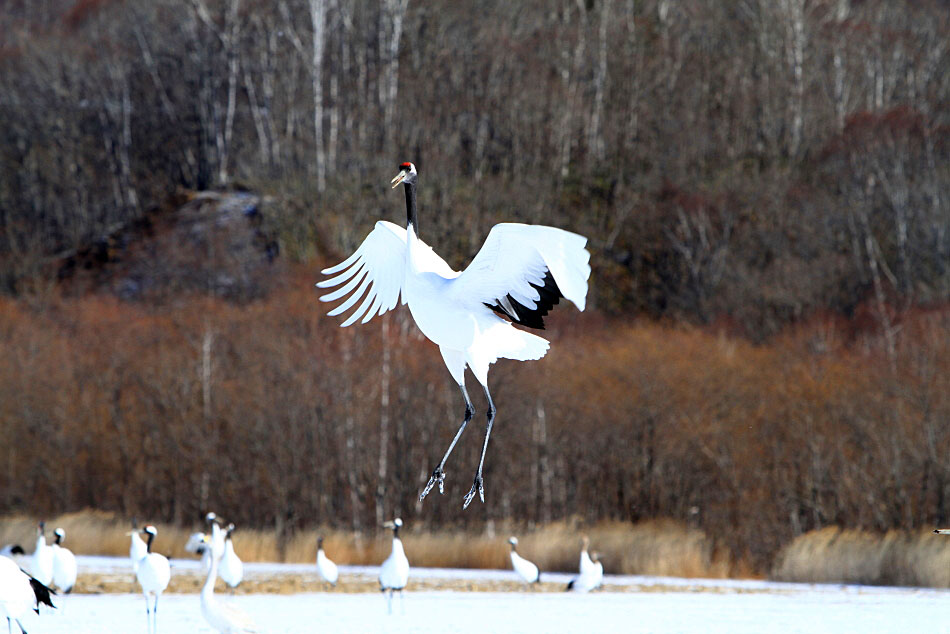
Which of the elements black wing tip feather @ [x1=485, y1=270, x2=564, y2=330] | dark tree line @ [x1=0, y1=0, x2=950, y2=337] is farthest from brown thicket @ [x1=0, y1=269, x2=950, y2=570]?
black wing tip feather @ [x1=485, y1=270, x2=564, y2=330]

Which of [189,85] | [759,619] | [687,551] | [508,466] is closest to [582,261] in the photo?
[759,619]

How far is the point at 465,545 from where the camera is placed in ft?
73.5

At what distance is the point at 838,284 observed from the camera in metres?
35.7

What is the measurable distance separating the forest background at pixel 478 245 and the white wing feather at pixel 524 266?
42.2 ft

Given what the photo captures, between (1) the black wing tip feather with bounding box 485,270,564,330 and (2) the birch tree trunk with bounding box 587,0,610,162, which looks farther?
(2) the birch tree trunk with bounding box 587,0,610,162

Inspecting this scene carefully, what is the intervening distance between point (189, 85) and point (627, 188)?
1431 cm

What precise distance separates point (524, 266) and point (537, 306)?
1.44 ft

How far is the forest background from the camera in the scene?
24.0 meters

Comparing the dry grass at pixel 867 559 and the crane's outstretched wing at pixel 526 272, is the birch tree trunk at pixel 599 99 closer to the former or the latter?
the dry grass at pixel 867 559

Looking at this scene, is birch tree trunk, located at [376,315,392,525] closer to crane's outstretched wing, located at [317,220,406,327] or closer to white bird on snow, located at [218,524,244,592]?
white bird on snow, located at [218,524,244,592]

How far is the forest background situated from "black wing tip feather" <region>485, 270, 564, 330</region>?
41.3ft

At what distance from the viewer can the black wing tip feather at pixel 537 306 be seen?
9594 mm

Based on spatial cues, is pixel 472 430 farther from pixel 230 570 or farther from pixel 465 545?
pixel 230 570

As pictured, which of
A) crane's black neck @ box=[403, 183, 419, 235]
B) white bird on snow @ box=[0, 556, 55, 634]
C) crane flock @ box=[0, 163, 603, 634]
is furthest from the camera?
white bird on snow @ box=[0, 556, 55, 634]
